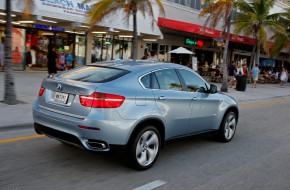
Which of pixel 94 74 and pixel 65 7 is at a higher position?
pixel 65 7

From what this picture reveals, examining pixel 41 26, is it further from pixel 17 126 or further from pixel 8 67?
pixel 17 126

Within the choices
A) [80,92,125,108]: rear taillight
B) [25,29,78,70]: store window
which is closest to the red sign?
[25,29,78,70]: store window

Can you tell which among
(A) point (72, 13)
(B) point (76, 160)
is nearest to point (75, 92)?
(B) point (76, 160)

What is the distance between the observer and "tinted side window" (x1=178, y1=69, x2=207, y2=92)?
6.00m

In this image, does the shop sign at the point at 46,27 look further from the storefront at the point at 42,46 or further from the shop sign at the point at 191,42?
the shop sign at the point at 191,42

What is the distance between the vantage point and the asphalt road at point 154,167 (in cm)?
443

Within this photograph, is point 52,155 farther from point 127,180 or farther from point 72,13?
point 72,13

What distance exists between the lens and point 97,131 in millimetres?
4488

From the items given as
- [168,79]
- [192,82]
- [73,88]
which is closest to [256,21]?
[192,82]

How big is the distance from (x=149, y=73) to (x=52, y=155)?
6.65 ft

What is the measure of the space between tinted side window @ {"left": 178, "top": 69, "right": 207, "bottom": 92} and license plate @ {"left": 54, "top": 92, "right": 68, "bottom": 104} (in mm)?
2125

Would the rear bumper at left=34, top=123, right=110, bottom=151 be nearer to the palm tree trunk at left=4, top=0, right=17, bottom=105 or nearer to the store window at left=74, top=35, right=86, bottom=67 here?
the palm tree trunk at left=4, top=0, right=17, bottom=105

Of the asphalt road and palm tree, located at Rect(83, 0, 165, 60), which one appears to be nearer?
the asphalt road

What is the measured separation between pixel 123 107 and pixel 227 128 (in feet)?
10.9
